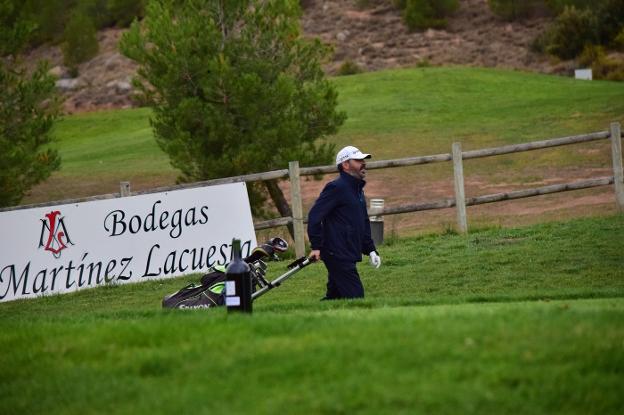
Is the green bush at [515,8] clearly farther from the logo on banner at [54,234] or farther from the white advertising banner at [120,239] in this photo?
the logo on banner at [54,234]

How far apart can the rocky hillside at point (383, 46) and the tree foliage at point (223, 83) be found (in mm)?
39221

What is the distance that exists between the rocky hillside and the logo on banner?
46642mm

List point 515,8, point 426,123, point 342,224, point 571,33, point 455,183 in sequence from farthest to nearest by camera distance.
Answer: point 515,8 < point 571,33 < point 426,123 < point 455,183 < point 342,224

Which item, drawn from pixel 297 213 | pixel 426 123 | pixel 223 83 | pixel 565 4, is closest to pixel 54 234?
pixel 297 213

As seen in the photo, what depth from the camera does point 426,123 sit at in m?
41.4

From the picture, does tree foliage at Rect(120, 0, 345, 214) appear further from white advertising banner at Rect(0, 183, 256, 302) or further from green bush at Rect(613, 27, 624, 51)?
green bush at Rect(613, 27, 624, 51)

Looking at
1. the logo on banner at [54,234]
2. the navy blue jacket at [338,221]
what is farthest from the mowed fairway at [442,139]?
the navy blue jacket at [338,221]

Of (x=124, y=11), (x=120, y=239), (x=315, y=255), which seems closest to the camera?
(x=315, y=255)

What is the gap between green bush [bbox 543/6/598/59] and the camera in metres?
57.1

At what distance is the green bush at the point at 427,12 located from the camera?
6719 centimetres

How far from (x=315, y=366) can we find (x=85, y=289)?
9784mm

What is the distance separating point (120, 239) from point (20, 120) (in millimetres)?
7507

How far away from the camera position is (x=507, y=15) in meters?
67.4

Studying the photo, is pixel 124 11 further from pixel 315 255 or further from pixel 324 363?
pixel 324 363
